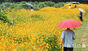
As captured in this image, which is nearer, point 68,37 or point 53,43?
point 68,37

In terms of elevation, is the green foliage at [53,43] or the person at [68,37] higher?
the person at [68,37]

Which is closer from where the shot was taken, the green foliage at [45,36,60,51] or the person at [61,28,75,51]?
the person at [61,28,75,51]

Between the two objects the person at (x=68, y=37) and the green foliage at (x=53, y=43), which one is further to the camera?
the green foliage at (x=53, y=43)

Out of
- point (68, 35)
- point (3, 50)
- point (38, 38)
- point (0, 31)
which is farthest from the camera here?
point (0, 31)

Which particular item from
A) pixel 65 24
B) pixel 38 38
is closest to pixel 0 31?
pixel 38 38

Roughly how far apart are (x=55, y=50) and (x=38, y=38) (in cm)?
132

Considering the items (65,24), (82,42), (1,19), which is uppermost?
(65,24)

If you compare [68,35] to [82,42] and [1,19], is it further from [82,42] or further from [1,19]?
[1,19]

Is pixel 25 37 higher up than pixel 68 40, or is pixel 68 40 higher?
pixel 68 40

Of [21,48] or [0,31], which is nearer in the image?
[21,48]

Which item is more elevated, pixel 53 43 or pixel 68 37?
pixel 68 37

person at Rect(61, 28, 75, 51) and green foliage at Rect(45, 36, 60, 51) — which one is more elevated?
person at Rect(61, 28, 75, 51)

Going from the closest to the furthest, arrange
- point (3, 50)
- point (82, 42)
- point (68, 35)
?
point (3, 50)
point (68, 35)
point (82, 42)

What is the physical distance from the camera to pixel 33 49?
22.5 ft
